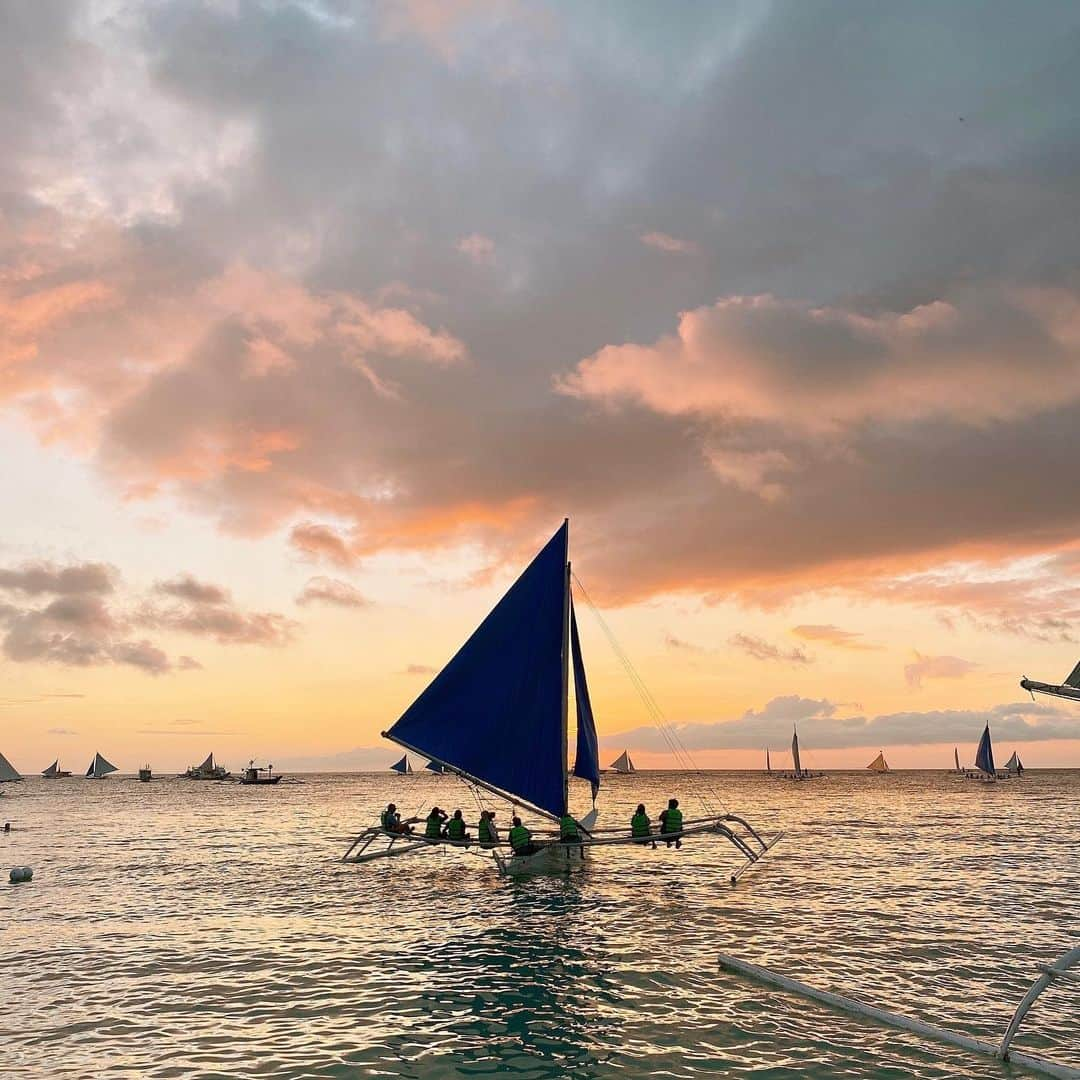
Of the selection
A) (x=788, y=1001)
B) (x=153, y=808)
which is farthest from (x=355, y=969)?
(x=153, y=808)

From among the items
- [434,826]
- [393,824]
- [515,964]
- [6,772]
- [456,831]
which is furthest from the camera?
[6,772]

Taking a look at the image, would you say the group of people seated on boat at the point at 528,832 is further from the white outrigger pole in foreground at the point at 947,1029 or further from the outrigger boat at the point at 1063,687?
the outrigger boat at the point at 1063,687

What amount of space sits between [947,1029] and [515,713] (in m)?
20.1

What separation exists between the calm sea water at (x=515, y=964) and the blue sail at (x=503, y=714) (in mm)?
4329

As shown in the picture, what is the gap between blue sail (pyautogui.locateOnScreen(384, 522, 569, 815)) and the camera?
3316cm

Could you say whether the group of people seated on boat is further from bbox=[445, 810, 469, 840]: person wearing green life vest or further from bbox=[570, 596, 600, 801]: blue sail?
bbox=[570, 596, 600, 801]: blue sail

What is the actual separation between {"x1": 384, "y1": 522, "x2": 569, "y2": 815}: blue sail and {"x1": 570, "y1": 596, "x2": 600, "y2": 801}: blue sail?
421 cm

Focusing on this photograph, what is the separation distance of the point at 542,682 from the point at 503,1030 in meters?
18.8

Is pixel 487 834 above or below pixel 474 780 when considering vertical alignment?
below

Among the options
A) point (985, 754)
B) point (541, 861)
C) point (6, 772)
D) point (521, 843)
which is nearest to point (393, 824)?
point (521, 843)

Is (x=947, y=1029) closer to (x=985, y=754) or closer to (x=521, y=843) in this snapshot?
(x=521, y=843)

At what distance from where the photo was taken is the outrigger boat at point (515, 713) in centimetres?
3319

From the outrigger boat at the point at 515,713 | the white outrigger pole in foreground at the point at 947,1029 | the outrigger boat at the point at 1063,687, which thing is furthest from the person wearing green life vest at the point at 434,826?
the outrigger boat at the point at 1063,687

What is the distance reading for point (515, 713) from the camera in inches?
1313
